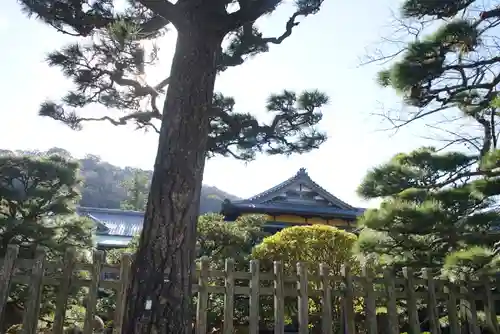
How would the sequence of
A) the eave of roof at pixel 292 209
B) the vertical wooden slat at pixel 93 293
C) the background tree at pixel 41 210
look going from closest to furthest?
the vertical wooden slat at pixel 93 293, the background tree at pixel 41 210, the eave of roof at pixel 292 209

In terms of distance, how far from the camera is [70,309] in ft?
A: 21.7

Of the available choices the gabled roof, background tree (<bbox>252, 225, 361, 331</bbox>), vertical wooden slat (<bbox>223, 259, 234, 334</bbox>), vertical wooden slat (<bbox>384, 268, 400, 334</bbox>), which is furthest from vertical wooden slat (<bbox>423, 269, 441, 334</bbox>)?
the gabled roof

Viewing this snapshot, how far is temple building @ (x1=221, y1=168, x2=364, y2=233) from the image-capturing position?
523 inches

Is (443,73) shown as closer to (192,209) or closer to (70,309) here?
(192,209)

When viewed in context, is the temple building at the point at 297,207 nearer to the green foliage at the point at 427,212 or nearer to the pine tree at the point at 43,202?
the pine tree at the point at 43,202

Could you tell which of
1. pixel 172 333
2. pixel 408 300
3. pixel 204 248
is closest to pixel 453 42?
pixel 408 300

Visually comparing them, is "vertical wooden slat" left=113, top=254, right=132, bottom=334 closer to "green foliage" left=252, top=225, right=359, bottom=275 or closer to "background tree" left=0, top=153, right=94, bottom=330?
"background tree" left=0, top=153, right=94, bottom=330

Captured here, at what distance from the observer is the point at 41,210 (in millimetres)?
7070

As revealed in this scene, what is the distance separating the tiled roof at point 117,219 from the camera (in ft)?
63.8

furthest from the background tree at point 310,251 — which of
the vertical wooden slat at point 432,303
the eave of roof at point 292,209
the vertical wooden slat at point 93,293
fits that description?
the eave of roof at point 292,209

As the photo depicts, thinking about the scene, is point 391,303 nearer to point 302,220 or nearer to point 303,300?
point 303,300

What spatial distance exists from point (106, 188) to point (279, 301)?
132 feet

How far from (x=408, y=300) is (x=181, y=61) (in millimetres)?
4356

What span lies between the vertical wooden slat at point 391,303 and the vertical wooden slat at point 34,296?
4.12m
